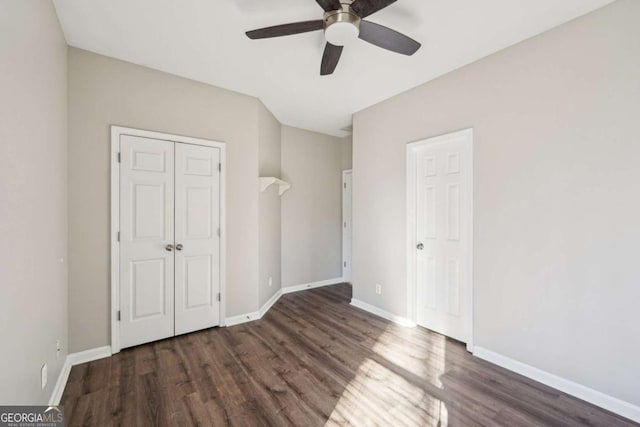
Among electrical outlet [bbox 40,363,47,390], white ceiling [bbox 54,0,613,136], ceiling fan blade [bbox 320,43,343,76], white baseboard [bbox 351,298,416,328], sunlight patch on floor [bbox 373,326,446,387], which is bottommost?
sunlight patch on floor [bbox 373,326,446,387]

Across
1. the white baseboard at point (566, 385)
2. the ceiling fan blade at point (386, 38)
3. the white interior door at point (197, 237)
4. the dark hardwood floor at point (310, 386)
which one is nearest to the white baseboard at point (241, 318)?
the white interior door at point (197, 237)

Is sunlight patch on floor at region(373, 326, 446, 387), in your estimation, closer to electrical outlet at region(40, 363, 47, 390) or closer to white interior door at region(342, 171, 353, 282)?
white interior door at region(342, 171, 353, 282)

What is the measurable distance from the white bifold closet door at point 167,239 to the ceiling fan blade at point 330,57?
164 centimetres

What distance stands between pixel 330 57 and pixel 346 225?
3.35 metres

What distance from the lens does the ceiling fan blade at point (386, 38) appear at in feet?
5.79

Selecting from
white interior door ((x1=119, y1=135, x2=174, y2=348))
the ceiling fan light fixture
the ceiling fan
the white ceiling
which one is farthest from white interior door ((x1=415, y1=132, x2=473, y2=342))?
white interior door ((x1=119, y1=135, x2=174, y2=348))

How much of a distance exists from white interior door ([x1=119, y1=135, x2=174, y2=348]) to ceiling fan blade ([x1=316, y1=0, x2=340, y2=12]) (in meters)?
2.08

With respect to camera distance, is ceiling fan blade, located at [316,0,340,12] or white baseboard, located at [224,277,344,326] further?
white baseboard, located at [224,277,344,326]

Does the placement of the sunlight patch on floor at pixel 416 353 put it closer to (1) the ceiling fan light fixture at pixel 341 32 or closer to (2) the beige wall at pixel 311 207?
(2) the beige wall at pixel 311 207

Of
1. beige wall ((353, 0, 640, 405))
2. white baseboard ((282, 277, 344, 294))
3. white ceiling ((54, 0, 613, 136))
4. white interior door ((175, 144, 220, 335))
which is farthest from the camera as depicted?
white baseboard ((282, 277, 344, 294))

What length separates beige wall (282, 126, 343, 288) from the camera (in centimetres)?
450

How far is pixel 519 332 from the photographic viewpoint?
225 centimetres

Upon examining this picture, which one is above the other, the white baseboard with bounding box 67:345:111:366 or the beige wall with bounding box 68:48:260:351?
the beige wall with bounding box 68:48:260:351

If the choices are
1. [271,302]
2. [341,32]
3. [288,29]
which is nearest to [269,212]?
[271,302]
